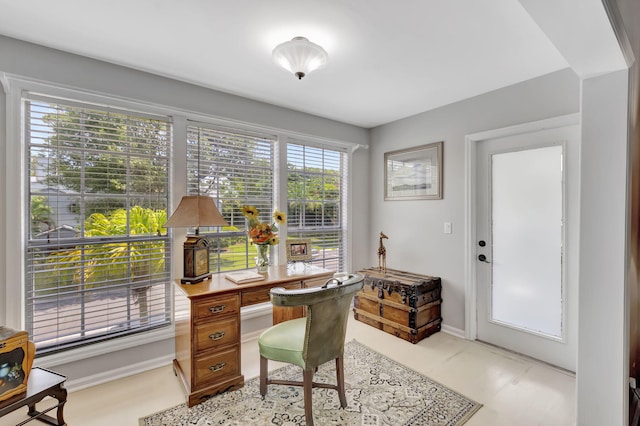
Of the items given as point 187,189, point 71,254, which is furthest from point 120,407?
point 187,189

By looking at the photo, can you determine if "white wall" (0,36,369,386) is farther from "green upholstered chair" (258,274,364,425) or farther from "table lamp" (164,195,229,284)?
"green upholstered chair" (258,274,364,425)

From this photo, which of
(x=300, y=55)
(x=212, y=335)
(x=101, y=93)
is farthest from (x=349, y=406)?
(x=101, y=93)

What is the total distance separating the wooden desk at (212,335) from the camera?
2.00m

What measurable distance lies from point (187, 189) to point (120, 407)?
1669 mm

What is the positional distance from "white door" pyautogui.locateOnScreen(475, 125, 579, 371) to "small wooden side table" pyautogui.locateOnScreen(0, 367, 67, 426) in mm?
3390

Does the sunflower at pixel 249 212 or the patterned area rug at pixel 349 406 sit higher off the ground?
the sunflower at pixel 249 212

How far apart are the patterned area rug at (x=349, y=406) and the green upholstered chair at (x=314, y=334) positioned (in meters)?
0.15

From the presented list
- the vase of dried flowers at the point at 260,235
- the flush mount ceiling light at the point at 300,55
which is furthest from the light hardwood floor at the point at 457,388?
the flush mount ceiling light at the point at 300,55

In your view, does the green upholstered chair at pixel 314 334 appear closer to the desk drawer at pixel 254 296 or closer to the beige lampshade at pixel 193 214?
the desk drawer at pixel 254 296

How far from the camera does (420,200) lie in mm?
3500

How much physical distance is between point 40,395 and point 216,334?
36.7 inches

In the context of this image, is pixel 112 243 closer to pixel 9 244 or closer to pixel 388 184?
pixel 9 244

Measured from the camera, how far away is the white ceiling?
163cm

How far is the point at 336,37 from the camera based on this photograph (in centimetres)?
195
